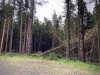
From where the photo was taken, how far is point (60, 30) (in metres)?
46.5

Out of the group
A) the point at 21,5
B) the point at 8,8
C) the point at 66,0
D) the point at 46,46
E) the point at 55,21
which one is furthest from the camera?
the point at 46,46

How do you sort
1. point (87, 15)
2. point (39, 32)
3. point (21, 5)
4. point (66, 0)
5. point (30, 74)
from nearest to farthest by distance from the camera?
point (30, 74)
point (66, 0)
point (21, 5)
point (87, 15)
point (39, 32)

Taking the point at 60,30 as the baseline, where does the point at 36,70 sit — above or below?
below

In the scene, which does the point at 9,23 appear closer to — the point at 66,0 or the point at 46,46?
the point at 66,0

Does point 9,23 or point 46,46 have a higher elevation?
point 9,23

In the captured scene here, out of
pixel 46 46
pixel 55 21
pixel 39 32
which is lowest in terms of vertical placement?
pixel 46 46

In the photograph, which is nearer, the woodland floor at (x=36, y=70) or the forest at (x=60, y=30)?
the woodland floor at (x=36, y=70)

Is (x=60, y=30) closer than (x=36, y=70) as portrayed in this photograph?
No

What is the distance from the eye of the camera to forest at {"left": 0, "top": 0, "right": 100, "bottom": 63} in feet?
50.5

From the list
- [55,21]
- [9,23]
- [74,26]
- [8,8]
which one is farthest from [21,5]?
[55,21]

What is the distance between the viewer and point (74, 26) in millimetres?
36312

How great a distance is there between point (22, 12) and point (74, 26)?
13120 mm

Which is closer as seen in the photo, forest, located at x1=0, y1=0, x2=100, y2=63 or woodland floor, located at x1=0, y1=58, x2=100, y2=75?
woodland floor, located at x1=0, y1=58, x2=100, y2=75

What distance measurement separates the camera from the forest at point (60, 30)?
50.5 ft
